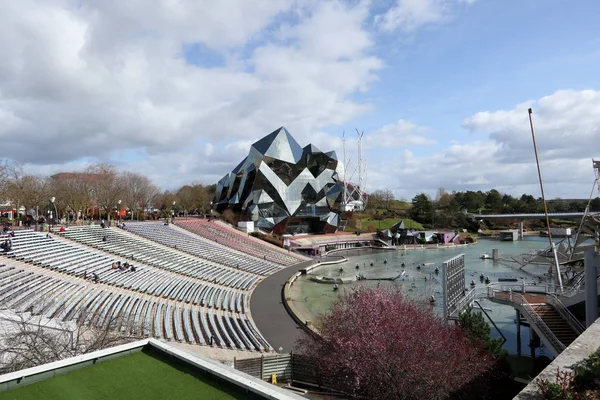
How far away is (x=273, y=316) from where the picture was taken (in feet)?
86.3

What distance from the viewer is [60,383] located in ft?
26.0

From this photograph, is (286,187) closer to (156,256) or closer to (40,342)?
(156,256)

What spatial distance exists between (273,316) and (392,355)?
1523 centimetres

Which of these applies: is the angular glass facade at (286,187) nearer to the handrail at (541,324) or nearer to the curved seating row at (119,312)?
the curved seating row at (119,312)

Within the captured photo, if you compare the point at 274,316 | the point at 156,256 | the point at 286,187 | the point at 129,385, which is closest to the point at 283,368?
the point at 129,385

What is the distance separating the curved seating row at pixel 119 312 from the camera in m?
17.2

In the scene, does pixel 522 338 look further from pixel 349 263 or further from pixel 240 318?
pixel 349 263

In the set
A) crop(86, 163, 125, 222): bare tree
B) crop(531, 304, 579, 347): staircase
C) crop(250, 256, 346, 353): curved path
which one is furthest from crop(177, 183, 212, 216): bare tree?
crop(531, 304, 579, 347): staircase

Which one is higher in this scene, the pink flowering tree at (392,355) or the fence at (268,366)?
the pink flowering tree at (392,355)

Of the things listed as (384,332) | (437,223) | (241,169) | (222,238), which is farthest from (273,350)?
(437,223)

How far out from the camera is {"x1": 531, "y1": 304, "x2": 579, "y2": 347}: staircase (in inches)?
707

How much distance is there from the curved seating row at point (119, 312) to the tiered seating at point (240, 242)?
28668mm

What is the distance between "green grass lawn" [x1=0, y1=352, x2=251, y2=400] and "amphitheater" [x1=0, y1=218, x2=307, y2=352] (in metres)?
6.13

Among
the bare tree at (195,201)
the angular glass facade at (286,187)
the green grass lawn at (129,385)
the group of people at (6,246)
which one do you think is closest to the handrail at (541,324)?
the green grass lawn at (129,385)
